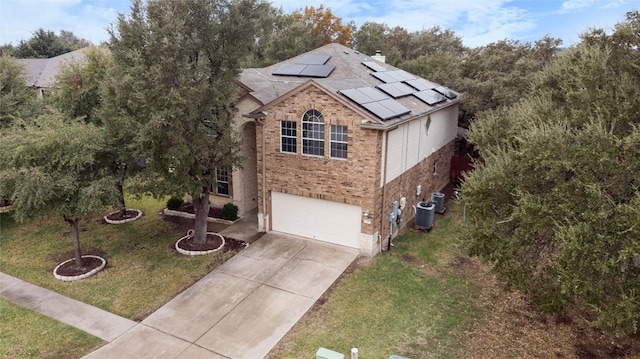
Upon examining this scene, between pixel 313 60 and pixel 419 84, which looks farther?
pixel 419 84

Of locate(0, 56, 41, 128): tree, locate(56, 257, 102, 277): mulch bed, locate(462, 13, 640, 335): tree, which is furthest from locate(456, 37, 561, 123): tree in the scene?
locate(0, 56, 41, 128): tree

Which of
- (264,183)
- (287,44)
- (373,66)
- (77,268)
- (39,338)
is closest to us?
(39,338)

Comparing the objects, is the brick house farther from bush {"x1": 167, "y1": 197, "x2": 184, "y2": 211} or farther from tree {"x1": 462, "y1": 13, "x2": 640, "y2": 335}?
tree {"x1": 462, "y1": 13, "x2": 640, "y2": 335}

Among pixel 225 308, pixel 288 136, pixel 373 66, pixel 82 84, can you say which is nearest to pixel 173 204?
pixel 82 84

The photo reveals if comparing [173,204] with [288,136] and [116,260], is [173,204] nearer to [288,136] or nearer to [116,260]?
[116,260]

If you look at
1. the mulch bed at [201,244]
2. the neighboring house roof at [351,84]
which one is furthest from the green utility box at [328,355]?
the mulch bed at [201,244]

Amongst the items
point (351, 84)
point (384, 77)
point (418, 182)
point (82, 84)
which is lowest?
point (418, 182)

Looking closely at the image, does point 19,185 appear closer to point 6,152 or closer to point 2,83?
point 6,152
